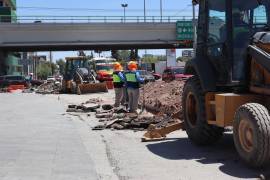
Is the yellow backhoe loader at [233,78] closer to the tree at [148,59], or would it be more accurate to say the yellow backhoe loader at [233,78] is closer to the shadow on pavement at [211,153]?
the shadow on pavement at [211,153]

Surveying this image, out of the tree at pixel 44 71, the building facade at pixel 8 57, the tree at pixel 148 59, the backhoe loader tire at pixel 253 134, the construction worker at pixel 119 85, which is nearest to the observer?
the backhoe loader tire at pixel 253 134

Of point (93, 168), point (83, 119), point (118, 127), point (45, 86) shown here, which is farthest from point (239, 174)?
point (45, 86)

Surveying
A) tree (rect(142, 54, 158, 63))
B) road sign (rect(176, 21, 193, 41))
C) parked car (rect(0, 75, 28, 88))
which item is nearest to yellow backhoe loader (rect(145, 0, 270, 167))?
parked car (rect(0, 75, 28, 88))

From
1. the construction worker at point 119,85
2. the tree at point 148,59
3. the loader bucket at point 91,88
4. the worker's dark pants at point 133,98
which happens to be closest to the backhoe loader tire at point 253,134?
the worker's dark pants at point 133,98

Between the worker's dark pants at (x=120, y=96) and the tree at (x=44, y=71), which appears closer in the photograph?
the worker's dark pants at (x=120, y=96)

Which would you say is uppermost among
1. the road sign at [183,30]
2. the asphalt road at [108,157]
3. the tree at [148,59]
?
the road sign at [183,30]

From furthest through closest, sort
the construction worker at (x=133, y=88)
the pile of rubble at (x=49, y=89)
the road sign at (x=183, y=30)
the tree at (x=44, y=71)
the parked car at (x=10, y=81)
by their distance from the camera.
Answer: the tree at (x=44, y=71), the road sign at (x=183, y=30), the parked car at (x=10, y=81), the pile of rubble at (x=49, y=89), the construction worker at (x=133, y=88)

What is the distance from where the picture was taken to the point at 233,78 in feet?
31.9

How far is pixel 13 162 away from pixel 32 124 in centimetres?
685

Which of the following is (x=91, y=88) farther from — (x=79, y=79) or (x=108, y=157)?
(x=108, y=157)

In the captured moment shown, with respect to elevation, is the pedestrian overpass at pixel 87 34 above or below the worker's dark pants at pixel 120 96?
above

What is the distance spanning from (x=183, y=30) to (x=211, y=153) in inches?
2045

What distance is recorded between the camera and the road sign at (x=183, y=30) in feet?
201

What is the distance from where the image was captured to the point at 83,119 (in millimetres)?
18297
